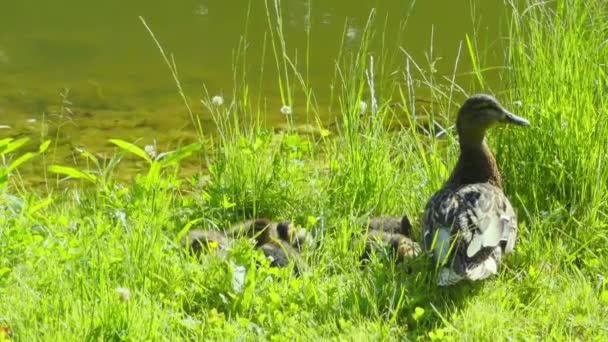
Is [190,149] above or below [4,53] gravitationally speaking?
above

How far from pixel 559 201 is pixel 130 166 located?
3.57m

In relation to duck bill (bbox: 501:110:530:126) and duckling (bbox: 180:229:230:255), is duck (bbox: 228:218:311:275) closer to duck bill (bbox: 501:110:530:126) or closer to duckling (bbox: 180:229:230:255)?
duckling (bbox: 180:229:230:255)

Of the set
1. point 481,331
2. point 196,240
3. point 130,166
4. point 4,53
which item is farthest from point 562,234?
point 4,53

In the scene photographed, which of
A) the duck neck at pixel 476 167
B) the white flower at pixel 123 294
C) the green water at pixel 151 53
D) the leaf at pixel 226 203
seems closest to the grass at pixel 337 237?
the white flower at pixel 123 294

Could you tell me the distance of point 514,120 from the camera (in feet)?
17.9

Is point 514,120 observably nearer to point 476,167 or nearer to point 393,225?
point 476,167

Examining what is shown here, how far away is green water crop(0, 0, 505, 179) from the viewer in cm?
904

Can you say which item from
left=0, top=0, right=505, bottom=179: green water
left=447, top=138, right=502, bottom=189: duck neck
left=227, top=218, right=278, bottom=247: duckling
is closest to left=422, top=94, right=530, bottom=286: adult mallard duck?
left=447, top=138, right=502, bottom=189: duck neck

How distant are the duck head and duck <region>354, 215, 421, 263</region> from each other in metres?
0.56

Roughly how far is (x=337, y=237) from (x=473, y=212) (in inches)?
29.6

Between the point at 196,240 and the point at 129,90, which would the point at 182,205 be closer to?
the point at 196,240

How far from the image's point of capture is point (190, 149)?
18.4 feet

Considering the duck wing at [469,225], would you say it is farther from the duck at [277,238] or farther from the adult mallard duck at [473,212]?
the duck at [277,238]

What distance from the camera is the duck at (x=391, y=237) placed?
5261 mm
